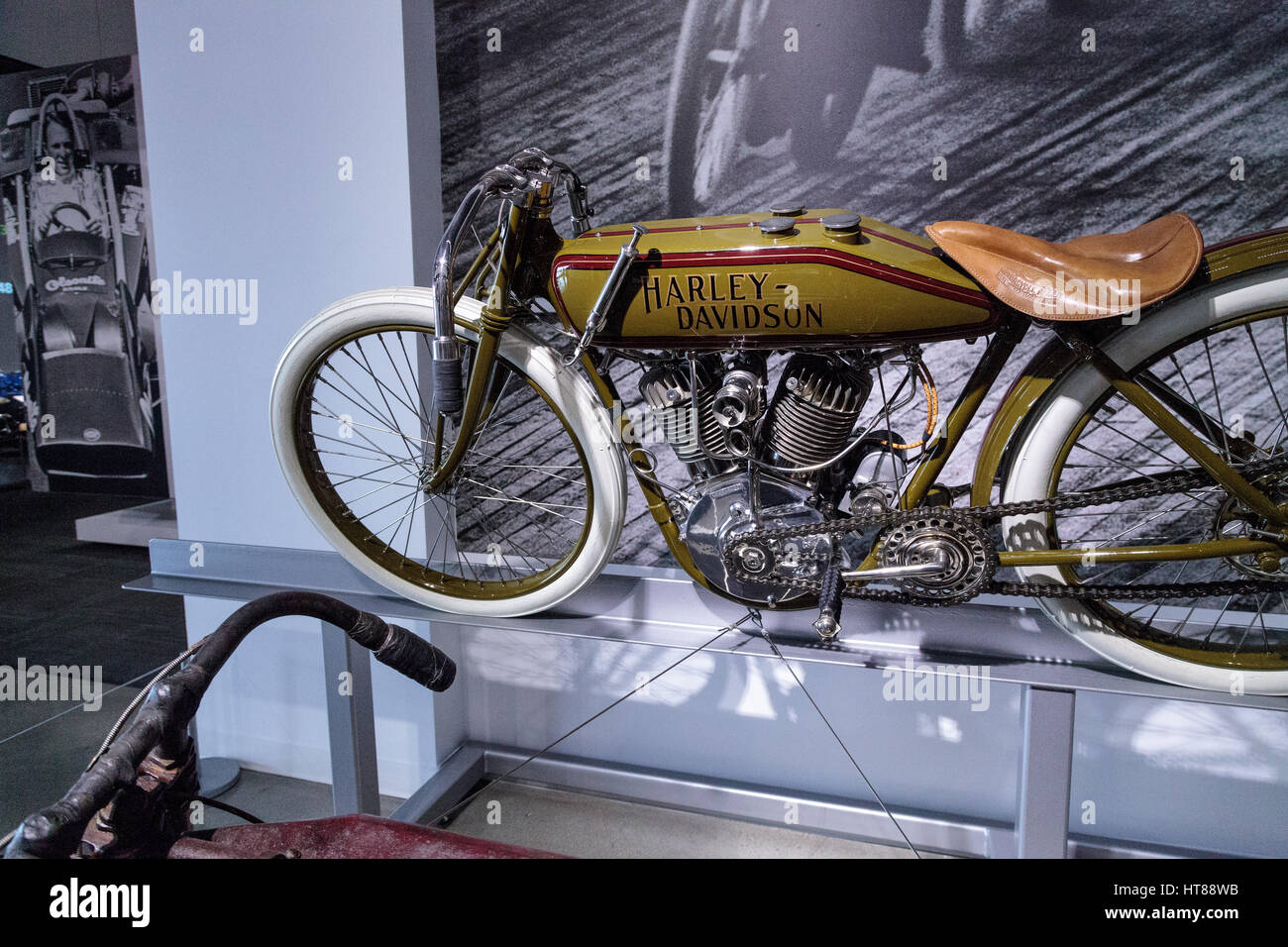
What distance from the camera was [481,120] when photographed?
2.26 m

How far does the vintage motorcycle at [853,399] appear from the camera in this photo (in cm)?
138

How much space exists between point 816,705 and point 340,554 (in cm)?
128

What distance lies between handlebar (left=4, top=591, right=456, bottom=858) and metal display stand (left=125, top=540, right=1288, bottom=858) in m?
0.58

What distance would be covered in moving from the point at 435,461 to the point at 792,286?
34.5 inches

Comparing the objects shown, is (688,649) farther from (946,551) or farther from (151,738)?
(151,738)

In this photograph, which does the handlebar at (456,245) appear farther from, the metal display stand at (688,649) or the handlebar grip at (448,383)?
the metal display stand at (688,649)

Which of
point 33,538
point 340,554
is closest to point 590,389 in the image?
point 340,554

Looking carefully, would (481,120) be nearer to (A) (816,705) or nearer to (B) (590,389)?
(B) (590,389)

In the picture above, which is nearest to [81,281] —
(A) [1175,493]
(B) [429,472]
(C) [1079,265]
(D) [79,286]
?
(D) [79,286]

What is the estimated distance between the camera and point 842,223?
140 centimetres

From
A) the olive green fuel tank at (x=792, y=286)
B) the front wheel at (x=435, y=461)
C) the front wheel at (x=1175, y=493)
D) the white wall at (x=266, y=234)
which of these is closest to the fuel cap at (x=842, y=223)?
the olive green fuel tank at (x=792, y=286)

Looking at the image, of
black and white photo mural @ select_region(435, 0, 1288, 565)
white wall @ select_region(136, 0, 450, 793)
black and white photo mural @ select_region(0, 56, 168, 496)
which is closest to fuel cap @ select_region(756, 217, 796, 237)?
black and white photo mural @ select_region(435, 0, 1288, 565)

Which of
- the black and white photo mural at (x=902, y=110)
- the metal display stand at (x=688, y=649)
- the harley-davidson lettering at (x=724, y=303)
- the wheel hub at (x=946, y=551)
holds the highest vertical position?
the black and white photo mural at (x=902, y=110)

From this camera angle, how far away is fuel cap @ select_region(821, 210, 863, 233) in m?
1.40
